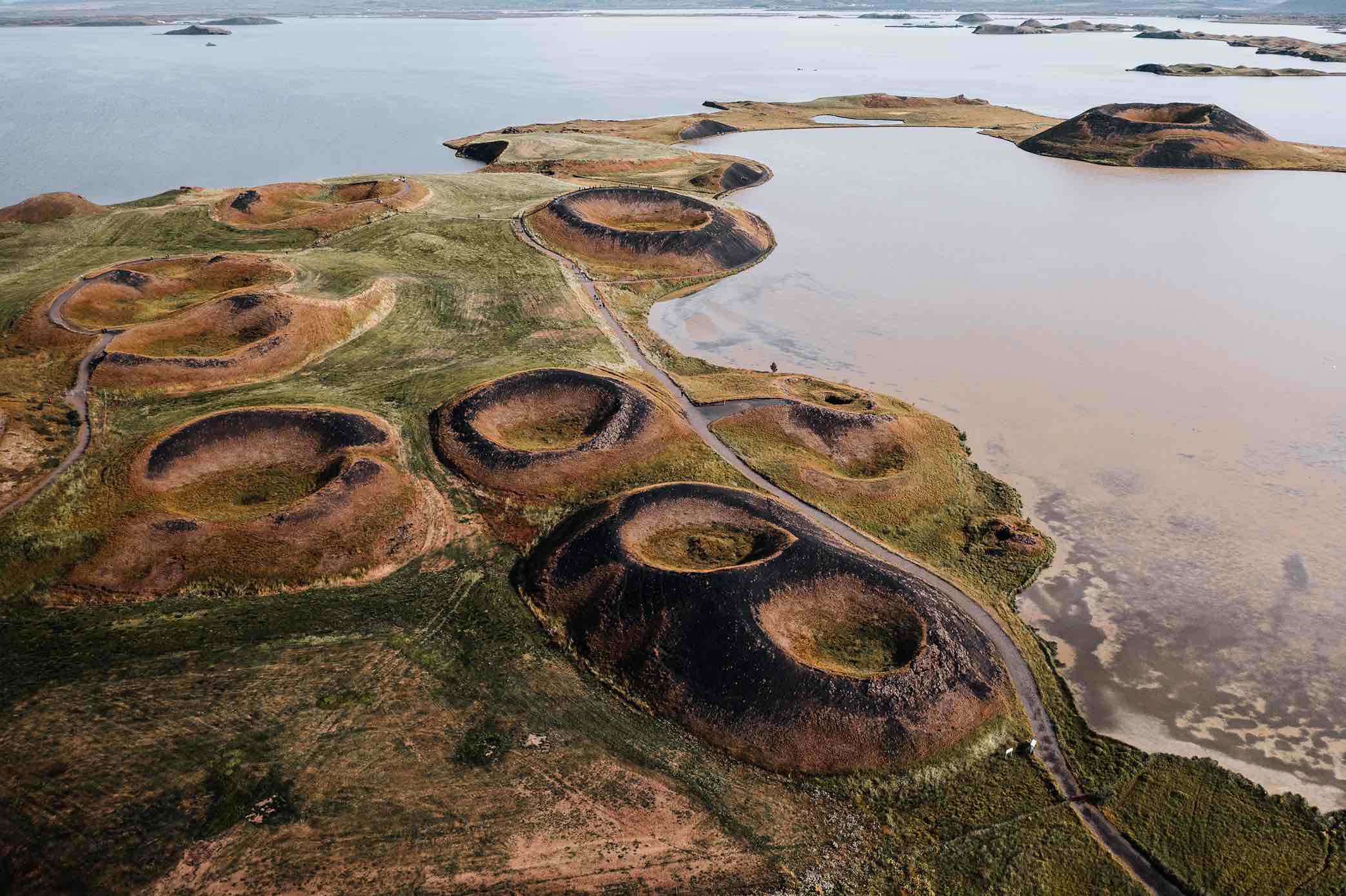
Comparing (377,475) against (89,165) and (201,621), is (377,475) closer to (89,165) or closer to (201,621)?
(201,621)

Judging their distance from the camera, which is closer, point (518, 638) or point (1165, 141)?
point (518, 638)

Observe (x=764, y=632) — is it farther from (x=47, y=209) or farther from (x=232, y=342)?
(x=47, y=209)

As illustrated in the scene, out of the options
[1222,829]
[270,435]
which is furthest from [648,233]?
[1222,829]

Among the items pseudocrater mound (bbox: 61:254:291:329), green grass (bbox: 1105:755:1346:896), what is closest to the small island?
green grass (bbox: 1105:755:1346:896)

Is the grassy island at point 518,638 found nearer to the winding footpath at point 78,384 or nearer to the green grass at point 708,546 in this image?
the green grass at point 708,546

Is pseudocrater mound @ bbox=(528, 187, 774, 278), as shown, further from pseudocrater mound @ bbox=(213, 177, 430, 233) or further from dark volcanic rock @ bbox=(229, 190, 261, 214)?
dark volcanic rock @ bbox=(229, 190, 261, 214)

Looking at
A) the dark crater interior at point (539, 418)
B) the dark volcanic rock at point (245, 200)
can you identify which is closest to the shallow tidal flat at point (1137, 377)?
the dark crater interior at point (539, 418)
